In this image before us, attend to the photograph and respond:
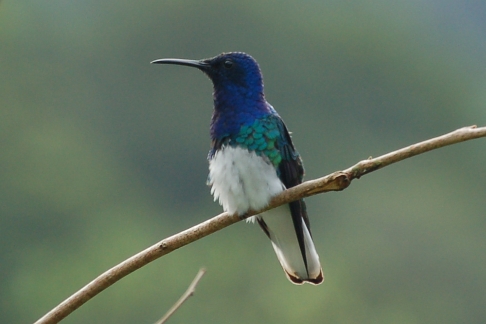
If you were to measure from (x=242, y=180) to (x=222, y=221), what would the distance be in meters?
0.92

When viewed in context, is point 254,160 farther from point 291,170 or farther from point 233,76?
point 233,76

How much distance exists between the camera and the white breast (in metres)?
4.13

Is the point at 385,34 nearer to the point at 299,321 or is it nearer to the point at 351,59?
the point at 351,59

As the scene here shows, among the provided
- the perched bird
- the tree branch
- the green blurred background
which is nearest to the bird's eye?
the perched bird

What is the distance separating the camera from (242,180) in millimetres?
4172

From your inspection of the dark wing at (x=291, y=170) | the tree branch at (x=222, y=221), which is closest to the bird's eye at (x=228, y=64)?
the dark wing at (x=291, y=170)

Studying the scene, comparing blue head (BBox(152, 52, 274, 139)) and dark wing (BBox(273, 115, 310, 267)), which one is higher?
blue head (BBox(152, 52, 274, 139))

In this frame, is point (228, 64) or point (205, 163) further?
point (205, 163)

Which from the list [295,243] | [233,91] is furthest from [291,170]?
[233,91]

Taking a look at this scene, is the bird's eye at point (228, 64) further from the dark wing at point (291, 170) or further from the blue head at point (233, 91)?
the dark wing at point (291, 170)

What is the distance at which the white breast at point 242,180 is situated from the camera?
4133 mm

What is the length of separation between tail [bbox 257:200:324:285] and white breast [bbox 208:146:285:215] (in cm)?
28

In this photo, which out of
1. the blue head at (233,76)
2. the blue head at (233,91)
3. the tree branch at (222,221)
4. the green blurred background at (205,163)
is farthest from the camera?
the green blurred background at (205,163)

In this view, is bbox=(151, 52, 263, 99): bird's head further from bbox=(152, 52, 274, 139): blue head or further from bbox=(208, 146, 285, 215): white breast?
bbox=(208, 146, 285, 215): white breast
